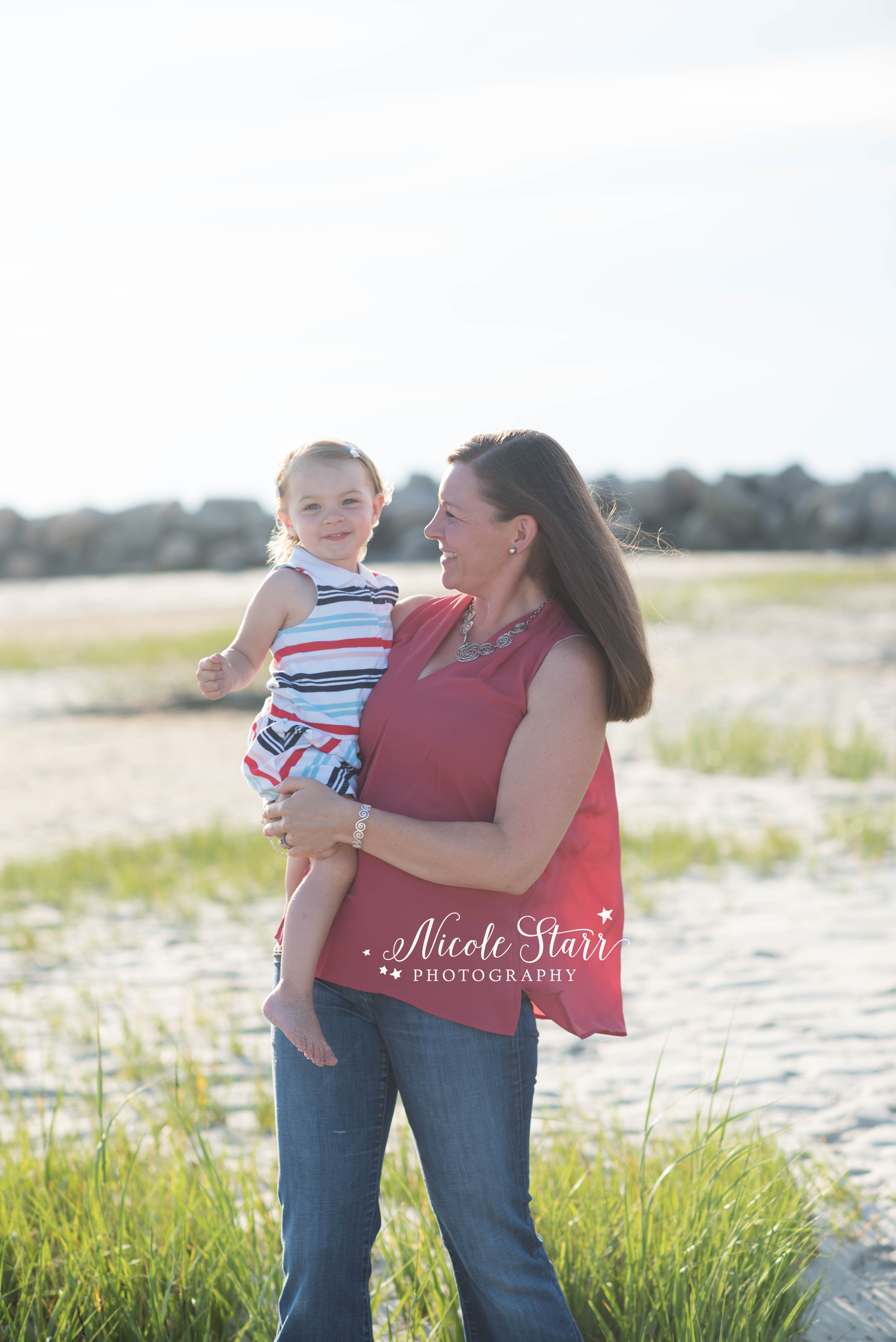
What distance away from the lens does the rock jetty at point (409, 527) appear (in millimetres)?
41469

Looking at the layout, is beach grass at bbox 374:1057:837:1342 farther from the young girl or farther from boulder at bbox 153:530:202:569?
boulder at bbox 153:530:202:569

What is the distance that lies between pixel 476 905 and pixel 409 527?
130 feet

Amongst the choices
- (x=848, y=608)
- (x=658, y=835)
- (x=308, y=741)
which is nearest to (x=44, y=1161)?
(x=308, y=741)

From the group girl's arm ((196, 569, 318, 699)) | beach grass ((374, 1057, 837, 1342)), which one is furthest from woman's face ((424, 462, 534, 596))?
beach grass ((374, 1057, 837, 1342))

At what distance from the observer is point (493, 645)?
8.16ft

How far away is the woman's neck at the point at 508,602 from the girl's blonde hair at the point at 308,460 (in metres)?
0.38

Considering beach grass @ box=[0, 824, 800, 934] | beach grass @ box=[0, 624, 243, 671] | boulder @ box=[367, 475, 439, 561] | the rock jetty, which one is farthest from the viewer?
the rock jetty

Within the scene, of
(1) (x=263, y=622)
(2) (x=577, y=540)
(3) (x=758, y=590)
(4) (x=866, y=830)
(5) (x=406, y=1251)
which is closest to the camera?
(2) (x=577, y=540)

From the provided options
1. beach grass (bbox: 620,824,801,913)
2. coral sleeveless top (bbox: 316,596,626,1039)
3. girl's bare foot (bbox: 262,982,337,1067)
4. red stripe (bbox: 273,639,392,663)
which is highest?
red stripe (bbox: 273,639,392,663)

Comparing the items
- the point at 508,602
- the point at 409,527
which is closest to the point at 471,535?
the point at 508,602

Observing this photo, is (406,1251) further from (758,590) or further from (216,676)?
(758,590)

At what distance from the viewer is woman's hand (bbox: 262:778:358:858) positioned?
2285 millimetres

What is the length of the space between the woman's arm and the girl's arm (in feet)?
1.37

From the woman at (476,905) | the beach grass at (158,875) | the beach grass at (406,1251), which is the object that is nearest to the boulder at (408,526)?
the beach grass at (158,875)
